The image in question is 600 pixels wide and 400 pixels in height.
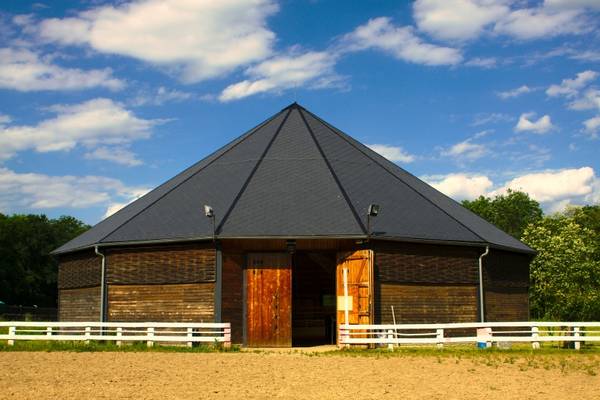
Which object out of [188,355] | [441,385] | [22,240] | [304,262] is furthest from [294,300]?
[22,240]

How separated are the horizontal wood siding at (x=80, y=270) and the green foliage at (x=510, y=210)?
69.1 meters

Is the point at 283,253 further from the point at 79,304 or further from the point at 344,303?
the point at 79,304

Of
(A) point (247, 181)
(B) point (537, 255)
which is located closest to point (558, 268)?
(B) point (537, 255)

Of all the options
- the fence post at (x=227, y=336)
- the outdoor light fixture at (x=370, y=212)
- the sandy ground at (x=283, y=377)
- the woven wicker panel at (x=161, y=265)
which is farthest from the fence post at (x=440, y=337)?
the woven wicker panel at (x=161, y=265)

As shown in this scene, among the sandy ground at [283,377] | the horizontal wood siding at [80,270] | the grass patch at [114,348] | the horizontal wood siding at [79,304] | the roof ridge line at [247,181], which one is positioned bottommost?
the sandy ground at [283,377]

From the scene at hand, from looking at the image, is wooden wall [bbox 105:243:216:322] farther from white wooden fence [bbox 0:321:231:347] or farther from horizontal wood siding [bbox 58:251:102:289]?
horizontal wood siding [bbox 58:251:102:289]

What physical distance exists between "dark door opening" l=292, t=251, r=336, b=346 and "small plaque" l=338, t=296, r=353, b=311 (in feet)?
16.5

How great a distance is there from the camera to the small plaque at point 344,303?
70.1 ft

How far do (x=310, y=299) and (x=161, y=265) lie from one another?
7.46 meters

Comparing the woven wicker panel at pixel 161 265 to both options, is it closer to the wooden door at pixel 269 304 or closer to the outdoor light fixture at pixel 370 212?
the wooden door at pixel 269 304

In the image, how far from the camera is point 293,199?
23.0 m

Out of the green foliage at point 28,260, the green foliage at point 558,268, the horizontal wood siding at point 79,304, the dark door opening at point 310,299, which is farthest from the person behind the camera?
the green foliage at point 28,260

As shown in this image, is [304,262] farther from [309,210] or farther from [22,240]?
[22,240]

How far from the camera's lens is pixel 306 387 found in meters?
12.4
